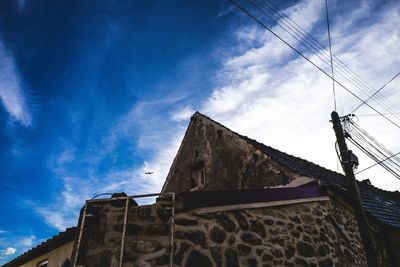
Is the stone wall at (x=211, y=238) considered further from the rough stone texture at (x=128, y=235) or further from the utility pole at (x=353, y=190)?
the utility pole at (x=353, y=190)

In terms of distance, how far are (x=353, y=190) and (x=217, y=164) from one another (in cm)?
462

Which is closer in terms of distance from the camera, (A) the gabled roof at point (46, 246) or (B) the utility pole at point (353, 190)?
(B) the utility pole at point (353, 190)

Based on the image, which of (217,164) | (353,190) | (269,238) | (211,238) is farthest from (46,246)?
(353,190)

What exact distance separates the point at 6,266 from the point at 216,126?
964 cm

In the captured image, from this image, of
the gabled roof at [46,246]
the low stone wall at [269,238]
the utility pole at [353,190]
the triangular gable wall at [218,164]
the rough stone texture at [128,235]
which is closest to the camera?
the rough stone texture at [128,235]

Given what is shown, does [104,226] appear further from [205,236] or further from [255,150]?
[255,150]

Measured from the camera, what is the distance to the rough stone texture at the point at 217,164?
8219 mm

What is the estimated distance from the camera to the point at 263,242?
460 centimetres

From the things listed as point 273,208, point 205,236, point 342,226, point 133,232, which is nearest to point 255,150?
point 342,226

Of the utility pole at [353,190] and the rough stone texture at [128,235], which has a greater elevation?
the utility pole at [353,190]

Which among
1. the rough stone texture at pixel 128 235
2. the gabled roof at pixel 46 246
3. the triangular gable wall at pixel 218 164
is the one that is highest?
the triangular gable wall at pixel 218 164

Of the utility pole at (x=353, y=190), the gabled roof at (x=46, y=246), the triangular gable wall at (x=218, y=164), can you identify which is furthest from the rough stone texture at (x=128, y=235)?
the triangular gable wall at (x=218, y=164)

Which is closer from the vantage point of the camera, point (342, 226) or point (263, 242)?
point (263, 242)

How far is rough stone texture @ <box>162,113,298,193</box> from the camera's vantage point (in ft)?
27.0
